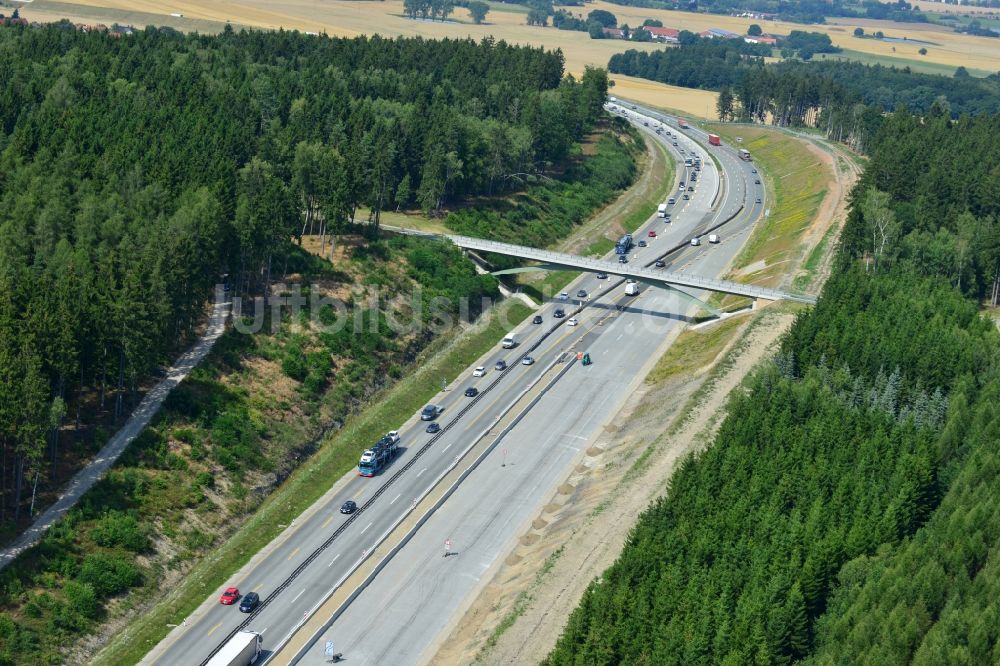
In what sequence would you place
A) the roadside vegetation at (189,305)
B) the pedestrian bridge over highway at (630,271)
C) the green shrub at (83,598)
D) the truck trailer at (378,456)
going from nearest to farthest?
the green shrub at (83,598) → the roadside vegetation at (189,305) → the truck trailer at (378,456) → the pedestrian bridge over highway at (630,271)

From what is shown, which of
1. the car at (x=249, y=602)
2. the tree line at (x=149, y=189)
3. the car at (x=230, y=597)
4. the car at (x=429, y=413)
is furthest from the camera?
the car at (x=429, y=413)

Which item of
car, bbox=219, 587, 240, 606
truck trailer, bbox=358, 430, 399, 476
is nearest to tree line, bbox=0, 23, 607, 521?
car, bbox=219, 587, 240, 606

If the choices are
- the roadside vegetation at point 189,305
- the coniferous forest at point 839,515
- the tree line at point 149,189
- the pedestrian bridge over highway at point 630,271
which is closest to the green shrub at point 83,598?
the roadside vegetation at point 189,305

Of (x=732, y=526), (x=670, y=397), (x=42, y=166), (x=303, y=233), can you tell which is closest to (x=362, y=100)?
(x=303, y=233)

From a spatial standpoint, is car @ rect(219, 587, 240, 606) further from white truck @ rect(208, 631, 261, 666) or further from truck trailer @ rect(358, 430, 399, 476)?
truck trailer @ rect(358, 430, 399, 476)

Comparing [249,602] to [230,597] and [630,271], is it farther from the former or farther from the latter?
[630,271]

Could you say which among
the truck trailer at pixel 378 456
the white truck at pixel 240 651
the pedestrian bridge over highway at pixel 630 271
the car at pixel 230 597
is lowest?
the car at pixel 230 597

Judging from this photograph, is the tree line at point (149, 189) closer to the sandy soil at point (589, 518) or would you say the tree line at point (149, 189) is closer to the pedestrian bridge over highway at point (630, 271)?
the pedestrian bridge over highway at point (630, 271)
